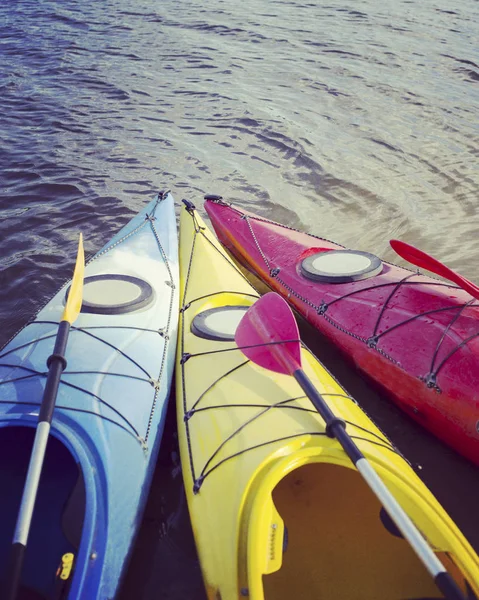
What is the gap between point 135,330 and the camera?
10.3ft

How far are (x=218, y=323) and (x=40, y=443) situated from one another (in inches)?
51.6

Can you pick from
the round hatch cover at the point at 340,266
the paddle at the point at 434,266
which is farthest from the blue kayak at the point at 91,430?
the paddle at the point at 434,266

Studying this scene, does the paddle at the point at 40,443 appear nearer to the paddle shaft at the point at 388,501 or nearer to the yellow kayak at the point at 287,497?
the yellow kayak at the point at 287,497

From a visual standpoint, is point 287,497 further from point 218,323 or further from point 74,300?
point 74,300

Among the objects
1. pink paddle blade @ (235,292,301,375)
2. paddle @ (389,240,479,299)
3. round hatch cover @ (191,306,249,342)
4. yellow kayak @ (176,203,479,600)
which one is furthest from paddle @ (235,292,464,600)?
paddle @ (389,240,479,299)

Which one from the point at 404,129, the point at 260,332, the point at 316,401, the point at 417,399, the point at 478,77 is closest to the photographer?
the point at 316,401

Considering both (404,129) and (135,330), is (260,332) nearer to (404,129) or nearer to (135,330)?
(135,330)

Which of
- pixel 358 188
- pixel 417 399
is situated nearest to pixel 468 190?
pixel 358 188

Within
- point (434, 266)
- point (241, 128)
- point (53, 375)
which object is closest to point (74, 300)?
point (53, 375)

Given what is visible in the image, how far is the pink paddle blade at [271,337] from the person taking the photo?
2.55 metres

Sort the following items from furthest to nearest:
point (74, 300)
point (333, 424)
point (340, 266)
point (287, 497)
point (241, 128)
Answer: point (241, 128) → point (340, 266) → point (74, 300) → point (287, 497) → point (333, 424)

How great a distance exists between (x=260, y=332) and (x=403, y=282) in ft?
3.55

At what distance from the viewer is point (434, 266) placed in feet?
9.92

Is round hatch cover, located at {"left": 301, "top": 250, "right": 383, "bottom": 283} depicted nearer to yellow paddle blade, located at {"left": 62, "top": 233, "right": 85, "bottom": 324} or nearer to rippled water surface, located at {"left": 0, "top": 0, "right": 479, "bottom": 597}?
rippled water surface, located at {"left": 0, "top": 0, "right": 479, "bottom": 597}
